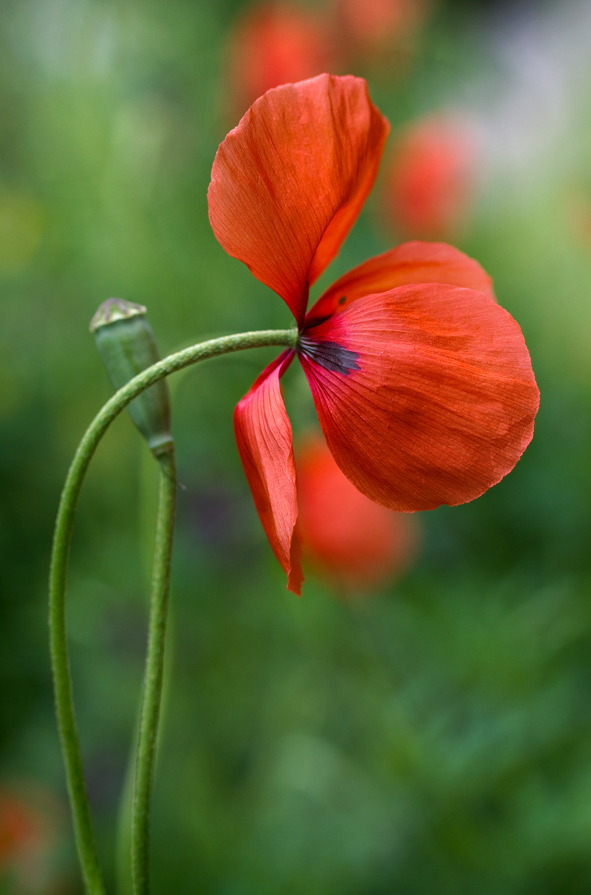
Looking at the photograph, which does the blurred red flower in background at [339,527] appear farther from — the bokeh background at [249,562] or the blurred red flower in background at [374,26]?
the blurred red flower in background at [374,26]

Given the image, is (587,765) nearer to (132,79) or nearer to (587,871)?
(587,871)

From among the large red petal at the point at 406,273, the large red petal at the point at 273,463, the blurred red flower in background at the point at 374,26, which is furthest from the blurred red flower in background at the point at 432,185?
the large red petal at the point at 273,463

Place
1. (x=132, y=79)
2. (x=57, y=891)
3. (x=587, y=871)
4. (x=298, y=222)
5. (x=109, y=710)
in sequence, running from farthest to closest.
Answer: (x=132, y=79), (x=109, y=710), (x=57, y=891), (x=587, y=871), (x=298, y=222)

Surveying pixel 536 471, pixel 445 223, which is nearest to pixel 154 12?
pixel 445 223

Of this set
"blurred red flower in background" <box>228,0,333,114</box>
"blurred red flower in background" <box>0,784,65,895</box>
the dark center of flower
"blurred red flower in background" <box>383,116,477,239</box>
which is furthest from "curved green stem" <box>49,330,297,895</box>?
"blurred red flower in background" <box>228,0,333,114</box>

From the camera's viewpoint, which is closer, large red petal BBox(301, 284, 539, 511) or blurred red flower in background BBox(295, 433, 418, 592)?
large red petal BBox(301, 284, 539, 511)

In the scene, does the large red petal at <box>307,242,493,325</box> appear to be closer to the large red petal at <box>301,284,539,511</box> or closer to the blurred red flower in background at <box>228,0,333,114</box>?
the large red petal at <box>301,284,539,511</box>
